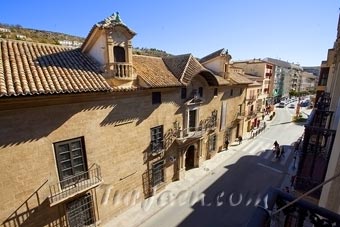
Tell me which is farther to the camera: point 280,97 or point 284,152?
point 280,97


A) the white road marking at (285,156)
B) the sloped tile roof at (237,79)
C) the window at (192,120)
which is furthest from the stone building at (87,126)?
the white road marking at (285,156)

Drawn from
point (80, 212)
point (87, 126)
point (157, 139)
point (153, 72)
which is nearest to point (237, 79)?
point (153, 72)

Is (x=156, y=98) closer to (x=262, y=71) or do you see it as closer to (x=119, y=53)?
(x=119, y=53)

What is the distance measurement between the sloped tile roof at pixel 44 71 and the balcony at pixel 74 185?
15.0 feet

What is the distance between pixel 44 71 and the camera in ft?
31.1

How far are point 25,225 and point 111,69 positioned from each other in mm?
8445

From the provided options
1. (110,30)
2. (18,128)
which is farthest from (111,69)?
(18,128)

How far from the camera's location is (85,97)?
10.1 metres

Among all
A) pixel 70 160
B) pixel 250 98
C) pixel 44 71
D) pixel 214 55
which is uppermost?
pixel 214 55

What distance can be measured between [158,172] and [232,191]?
6.23 metres

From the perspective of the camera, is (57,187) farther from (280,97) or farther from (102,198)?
(280,97)

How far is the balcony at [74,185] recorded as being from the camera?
9.60 meters

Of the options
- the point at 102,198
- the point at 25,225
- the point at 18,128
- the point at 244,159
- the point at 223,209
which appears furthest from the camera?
the point at 244,159

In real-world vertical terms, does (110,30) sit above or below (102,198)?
above
